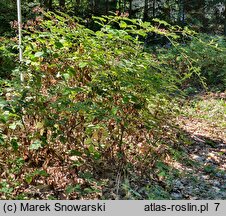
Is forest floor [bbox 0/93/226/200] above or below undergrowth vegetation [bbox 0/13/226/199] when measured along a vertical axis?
below

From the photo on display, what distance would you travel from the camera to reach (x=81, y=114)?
4.07 meters

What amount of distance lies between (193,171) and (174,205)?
1.57m

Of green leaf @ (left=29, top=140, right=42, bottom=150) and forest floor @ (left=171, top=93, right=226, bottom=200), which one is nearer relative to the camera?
green leaf @ (left=29, top=140, right=42, bottom=150)

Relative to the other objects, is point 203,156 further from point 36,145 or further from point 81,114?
point 36,145

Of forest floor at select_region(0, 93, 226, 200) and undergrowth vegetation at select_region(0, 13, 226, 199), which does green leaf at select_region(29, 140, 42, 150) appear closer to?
undergrowth vegetation at select_region(0, 13, 226, 199)

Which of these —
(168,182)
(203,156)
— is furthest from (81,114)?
(203,156)

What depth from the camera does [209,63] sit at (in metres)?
12.2

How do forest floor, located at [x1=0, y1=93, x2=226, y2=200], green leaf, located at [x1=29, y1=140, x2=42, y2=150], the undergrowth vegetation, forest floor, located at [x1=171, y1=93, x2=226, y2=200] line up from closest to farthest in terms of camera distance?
green leaf, located at [x1=29, y1=140, x2=42, y2=150] → the undergrowth vegetation → forest floor, located at [x1=0, y1=93, x2=226, y2=200] → forest floor, located at [x1=171, y1=93, x2=226, y2=200]

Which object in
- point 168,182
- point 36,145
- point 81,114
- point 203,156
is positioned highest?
point 81,114

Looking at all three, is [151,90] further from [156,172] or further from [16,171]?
[16,171]

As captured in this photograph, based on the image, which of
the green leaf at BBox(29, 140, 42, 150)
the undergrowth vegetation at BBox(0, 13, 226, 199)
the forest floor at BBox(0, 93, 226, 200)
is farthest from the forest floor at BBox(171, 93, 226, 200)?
the green leaf at BBox(29, 140, 42, 150)

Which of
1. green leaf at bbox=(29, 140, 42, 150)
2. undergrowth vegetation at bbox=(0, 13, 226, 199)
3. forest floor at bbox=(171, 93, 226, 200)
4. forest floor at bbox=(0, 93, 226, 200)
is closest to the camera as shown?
green leaf at bbox=(29, 140, 42, 150)

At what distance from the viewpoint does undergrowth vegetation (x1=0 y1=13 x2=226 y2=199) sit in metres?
3.70

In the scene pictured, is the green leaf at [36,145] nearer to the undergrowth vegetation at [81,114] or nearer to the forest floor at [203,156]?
the undergrowth vegetation at [81,114]
